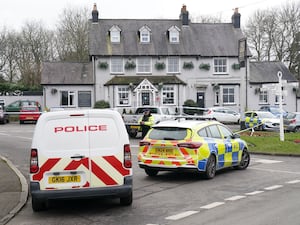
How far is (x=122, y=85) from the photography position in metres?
46.7

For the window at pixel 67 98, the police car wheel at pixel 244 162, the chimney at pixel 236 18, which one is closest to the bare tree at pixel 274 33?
the chimney at pixel 236 18

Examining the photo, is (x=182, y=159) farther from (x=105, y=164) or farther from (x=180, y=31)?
(x=180, y=31)

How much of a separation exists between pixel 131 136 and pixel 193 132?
576 inches

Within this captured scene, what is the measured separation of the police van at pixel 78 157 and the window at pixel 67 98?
38.8 meters

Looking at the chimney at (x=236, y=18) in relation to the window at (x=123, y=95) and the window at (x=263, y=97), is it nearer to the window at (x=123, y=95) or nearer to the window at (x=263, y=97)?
the window at (x=263, y=97)

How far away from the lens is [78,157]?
889cm

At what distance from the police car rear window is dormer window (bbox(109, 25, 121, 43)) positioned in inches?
1401

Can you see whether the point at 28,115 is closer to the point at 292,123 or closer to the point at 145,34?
the point at 145,34

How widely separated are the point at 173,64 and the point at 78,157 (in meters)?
39.7

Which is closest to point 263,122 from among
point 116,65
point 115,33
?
point 116,65

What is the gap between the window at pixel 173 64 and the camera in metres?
48.0

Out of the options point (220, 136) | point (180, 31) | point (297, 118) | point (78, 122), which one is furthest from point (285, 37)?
point (78, 122)

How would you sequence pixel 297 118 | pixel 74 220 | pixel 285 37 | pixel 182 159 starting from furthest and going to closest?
pixel 285 37 < pixel 297 118 < pixel 182 159 < pixel 74 220

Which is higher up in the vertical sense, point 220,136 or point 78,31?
point 78,31
